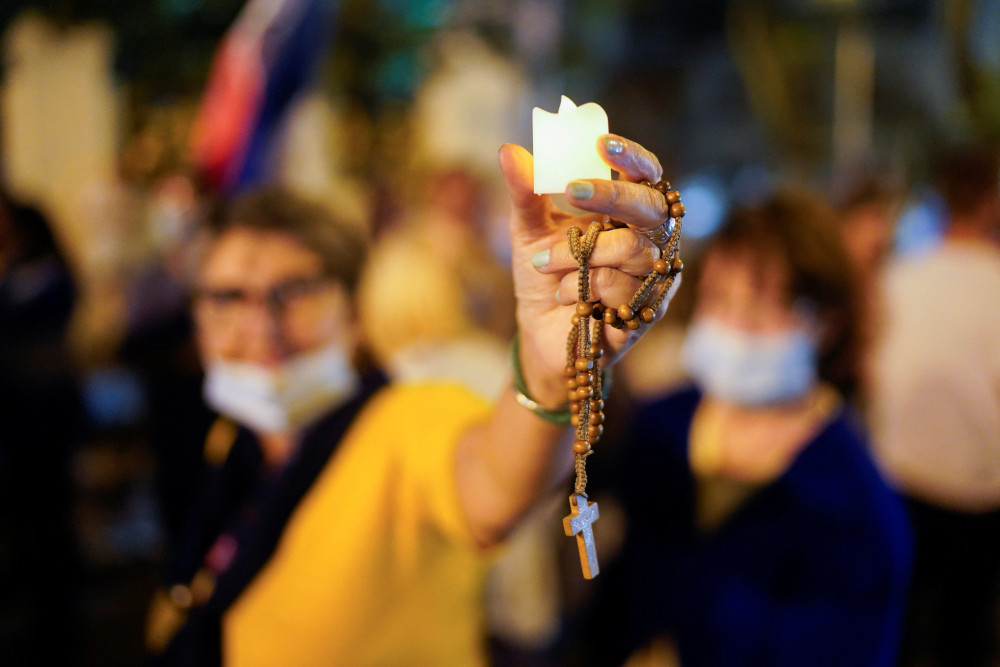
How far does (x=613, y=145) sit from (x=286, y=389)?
121 cm

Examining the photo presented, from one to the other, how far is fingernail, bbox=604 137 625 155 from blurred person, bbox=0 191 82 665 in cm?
376

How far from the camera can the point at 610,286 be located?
0.87 m

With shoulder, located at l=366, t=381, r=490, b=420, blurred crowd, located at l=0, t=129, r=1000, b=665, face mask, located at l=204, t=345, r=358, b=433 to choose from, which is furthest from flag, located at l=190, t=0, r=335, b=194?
shoulder, located at l=366, t=381, r=490, b=420

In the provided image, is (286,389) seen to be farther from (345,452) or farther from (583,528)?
(583,528)

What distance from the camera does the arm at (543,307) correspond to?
0.80 m

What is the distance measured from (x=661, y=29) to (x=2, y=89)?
15.7 meters

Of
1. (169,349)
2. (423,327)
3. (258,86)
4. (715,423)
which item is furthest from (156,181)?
(715,423)

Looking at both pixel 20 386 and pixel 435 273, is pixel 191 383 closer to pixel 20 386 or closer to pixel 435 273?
pixel 20 386

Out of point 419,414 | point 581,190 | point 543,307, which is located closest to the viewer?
point 581,190

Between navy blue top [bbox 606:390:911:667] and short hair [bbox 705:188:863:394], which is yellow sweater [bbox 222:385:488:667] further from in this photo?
short hair [bbox 705:188:863:394]

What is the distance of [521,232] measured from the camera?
975mm

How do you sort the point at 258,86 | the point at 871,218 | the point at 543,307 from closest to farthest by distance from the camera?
the point at 543,307 < the point at 258,86 < the point at 871,218

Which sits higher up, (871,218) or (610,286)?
(610,286)

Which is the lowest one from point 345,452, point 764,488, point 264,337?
point 764,488
